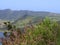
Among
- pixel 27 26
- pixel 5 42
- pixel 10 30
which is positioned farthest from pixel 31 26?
pixel 5 42

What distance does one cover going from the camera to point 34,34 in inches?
311

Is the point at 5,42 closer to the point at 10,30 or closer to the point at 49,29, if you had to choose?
the point at 10,30

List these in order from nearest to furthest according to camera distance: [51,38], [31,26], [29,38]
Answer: [29,38]
[31,26]
[51,38]

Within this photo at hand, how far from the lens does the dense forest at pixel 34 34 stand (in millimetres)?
7051

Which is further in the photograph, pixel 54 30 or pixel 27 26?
pixel 54 30

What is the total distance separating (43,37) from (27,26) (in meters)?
1.06

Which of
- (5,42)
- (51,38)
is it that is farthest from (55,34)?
(5,42)

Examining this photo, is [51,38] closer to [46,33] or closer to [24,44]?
[46,33]

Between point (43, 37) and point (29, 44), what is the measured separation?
1.46m

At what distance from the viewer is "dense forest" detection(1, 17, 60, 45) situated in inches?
278

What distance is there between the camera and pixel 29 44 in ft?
23.6

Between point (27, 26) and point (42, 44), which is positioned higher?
point (27, 26)

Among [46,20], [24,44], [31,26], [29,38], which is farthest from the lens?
[46,20]

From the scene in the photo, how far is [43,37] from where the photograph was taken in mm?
8578
